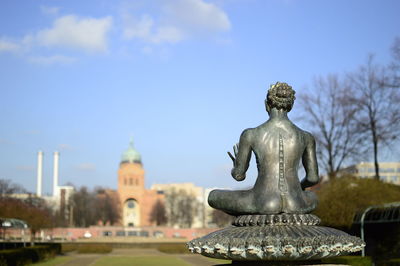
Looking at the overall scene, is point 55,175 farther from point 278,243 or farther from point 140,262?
point 278,243

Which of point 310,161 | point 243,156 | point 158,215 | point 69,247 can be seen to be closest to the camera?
point 243,156

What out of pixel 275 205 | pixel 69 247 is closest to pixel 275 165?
pixel 275 205

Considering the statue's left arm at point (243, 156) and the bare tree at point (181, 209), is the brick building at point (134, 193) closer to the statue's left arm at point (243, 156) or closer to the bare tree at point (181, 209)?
the bare tree at point (181, 209)

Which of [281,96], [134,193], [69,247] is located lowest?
[69,247]

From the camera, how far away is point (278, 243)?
600 centimetres

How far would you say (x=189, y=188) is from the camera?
515 ft

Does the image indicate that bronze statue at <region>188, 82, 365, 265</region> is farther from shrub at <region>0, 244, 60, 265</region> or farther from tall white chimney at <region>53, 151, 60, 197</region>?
tall white chimney at <region>53, 151, 60, 197</region>

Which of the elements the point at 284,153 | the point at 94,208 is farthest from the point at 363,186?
the point at 94,208

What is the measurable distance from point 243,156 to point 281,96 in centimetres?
86

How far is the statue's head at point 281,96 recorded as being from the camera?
23.5 feet

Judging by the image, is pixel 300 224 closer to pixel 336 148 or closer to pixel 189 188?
pixel 336 148

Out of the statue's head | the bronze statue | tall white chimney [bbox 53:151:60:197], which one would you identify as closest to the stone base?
the bronze statue

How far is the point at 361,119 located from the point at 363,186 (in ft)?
21.8

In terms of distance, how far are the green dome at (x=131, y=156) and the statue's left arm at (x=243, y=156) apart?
109137 millimetres
